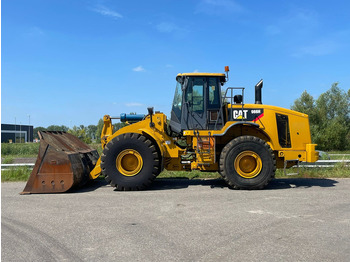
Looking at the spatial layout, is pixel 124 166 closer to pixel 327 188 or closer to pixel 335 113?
pixel 327 188

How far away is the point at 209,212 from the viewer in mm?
5336

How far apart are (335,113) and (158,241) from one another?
1922 inches

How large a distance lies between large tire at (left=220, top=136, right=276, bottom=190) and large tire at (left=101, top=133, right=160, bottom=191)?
1757mm

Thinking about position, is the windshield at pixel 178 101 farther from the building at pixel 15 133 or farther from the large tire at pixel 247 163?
Answer: the building at pixel 15 133

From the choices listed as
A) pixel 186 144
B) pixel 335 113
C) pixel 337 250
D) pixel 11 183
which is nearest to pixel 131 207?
pixel 186 144

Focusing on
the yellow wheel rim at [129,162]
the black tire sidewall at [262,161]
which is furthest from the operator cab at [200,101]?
the yellow wheel rim at [129,162]

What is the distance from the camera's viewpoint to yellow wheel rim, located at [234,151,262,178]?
750 centimetres

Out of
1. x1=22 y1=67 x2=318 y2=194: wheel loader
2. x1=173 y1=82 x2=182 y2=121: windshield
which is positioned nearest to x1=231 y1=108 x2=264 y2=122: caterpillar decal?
x1=22 y1=67 x2=318 y2=194: wheel loader

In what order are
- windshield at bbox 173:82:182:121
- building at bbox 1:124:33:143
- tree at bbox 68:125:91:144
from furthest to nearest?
1. building at bbox 1:124:33:143
2. tree at bbox 68:125:91:144
3. windshield at bbox 173:82:182:121

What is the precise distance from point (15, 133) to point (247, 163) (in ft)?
321

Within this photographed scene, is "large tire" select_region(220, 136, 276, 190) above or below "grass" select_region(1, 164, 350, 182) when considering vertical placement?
above

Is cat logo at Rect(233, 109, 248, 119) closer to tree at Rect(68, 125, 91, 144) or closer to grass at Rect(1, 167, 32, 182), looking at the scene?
grass at Rect(1, 167, 32, 182)

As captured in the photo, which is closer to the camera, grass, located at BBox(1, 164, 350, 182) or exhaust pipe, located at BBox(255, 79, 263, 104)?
exhaust pipe, located at BBox(255, 79, 263, 104)

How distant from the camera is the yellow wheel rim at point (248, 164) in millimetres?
7496
